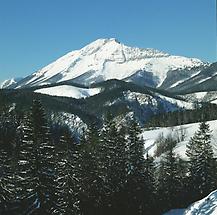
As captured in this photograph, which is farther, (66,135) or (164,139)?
(164,139)

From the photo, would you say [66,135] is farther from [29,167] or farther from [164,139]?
[164,139]

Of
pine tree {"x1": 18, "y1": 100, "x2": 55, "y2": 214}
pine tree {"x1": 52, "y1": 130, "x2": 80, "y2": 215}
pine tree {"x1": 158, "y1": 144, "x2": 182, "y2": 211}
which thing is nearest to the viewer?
pine tree {"x1": 18, "y1": 100, "x2": 55, "y2": 214}

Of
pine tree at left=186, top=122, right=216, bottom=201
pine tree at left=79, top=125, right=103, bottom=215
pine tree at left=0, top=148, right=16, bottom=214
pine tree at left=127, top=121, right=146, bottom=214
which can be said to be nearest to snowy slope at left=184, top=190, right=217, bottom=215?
pine tree at left=127, top=121, right=146, bottom=214

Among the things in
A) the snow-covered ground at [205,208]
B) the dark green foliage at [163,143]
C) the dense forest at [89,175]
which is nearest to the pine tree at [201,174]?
the dense forest at [89,175]

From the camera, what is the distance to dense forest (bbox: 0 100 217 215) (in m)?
32.8

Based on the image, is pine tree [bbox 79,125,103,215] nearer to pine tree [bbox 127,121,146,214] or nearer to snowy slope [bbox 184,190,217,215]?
pine tree [bbox 127,121,146,214]

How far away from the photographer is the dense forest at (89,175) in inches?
1293

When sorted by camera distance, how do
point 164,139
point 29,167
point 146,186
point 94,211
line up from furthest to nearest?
1. point 164,139
2. point 146,186
3. point 94,211
4. point 29,167

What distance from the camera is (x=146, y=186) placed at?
5162 centimetres

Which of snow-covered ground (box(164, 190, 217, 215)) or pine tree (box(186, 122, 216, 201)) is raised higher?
pine tree (box(186, 122, 216, 201))

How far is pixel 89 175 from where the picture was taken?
144 feet

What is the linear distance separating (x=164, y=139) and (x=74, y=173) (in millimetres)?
107906

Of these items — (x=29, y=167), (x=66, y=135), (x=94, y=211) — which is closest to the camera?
(x=29, y=167)

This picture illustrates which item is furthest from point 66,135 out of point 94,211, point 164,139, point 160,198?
point 164,139
